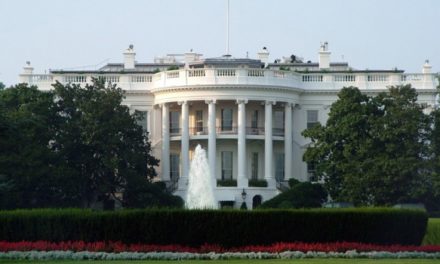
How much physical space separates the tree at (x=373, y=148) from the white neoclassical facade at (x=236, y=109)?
6.71m

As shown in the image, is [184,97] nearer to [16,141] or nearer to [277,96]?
[277,96]

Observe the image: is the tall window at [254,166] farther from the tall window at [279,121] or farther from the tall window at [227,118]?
the tall window at [227,118]

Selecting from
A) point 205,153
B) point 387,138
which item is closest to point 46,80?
point 205,153

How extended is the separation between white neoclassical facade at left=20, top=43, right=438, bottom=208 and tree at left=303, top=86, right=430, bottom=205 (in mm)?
6709

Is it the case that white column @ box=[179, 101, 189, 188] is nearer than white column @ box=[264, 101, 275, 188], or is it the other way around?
white column @ box=[179, 101, 189, 188]

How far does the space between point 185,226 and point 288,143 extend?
1488 inches

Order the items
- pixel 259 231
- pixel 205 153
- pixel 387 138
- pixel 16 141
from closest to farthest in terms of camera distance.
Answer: pixel 259 231, pixel 16 141, pixel 387 138, pixel 205 153

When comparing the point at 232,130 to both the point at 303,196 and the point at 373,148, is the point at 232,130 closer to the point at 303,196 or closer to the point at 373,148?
the point at 303,196

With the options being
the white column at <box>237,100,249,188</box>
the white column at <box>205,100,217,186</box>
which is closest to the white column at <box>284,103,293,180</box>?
the white column at <box>237,100,249,188</box>

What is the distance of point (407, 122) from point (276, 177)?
14.2m

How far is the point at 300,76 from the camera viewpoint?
80.9 metres

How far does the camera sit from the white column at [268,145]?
76.9 meters

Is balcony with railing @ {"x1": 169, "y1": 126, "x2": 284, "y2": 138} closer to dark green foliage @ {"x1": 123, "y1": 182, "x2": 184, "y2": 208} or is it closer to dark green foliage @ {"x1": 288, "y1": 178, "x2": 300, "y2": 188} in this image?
dark green foliage @ {"x1": 288, "y1": 178, "x2": 300, "y2": 188}

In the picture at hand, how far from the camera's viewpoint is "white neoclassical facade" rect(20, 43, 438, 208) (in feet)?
251
